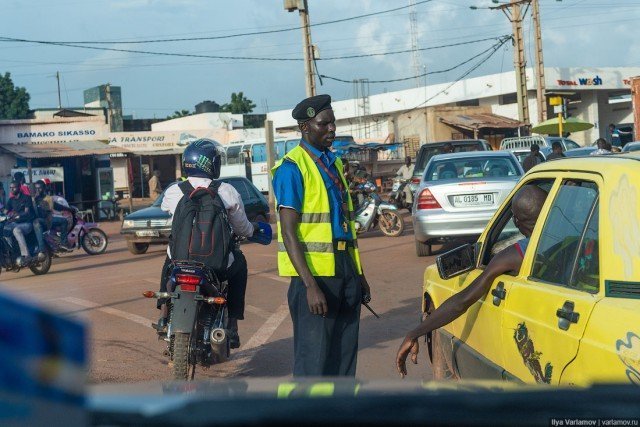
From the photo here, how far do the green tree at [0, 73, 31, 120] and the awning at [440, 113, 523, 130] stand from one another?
41.6 meters

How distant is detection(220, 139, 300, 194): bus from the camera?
39062 mm

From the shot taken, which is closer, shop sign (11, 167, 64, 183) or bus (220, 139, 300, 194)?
shop sign (11, 167, 64, 183)

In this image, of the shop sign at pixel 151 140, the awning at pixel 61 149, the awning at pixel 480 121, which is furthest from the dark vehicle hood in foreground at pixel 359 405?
the awning at pixel 480 121

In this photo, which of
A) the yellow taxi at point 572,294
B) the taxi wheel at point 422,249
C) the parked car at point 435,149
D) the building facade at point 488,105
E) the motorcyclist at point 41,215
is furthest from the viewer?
the building facade at point 488,105

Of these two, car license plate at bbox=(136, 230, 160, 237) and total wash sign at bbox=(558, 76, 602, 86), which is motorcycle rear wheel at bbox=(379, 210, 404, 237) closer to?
car license plate at bbox=(136, 230, 160, 237)

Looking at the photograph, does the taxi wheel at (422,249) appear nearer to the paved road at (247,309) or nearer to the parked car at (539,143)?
the paved road at (247,309)

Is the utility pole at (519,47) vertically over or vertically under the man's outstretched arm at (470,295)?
over

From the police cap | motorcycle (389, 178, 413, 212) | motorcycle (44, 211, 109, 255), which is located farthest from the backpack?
motorcycle (389, 178, 413, 212)

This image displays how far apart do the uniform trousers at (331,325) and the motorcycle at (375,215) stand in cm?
1346

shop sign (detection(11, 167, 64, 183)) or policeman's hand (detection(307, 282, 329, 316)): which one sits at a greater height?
shop sign (detection(11, 167, 64, 183))

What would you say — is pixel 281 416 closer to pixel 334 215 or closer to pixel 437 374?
pixel 334 215

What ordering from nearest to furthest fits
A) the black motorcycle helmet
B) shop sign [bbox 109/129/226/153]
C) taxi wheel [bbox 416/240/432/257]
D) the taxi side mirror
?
the taxi side mirror < the black motorcycle helmet < taxi wheel [bbox 416/240/432/257] < shop sign [bbox 109/129/226/153]

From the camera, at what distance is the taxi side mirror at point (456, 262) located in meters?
5.01

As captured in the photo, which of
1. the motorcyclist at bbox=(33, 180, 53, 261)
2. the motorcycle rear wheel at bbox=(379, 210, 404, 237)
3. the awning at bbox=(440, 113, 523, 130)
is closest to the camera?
the motorcyclist at bbox=(33, 180, 53, 261)
